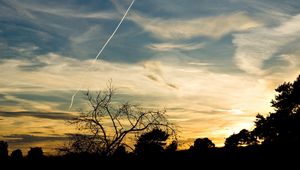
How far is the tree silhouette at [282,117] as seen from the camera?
46.3 meters

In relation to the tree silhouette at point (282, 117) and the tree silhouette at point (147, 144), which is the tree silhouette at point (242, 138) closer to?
the tree silhouette at point (282, 117)

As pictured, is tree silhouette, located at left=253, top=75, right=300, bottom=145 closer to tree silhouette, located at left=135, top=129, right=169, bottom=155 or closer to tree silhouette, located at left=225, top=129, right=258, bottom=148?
tree silhouette, located at left=225, top=129, right=258, bottom=148

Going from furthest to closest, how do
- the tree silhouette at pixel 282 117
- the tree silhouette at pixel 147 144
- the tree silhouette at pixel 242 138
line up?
the tree silhouette at pixel 242 138, the tree silhouette at pixel 282 117, the tree silhouette at pixel 147 144

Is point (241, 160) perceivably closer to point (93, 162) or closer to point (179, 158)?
point (179, 158)

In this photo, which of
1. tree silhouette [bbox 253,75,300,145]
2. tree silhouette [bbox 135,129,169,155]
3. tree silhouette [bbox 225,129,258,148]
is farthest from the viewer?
tree silhouette [bbox 225,129,258,148]

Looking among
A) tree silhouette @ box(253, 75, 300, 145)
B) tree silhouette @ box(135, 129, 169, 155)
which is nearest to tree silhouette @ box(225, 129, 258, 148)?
tree silhouette @ box(253, 75, 300, 145)

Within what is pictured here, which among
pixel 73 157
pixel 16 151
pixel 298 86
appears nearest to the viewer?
pixel 73 157

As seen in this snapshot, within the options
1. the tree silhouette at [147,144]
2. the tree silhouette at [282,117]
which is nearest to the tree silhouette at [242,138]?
the tree silhouette at [282,117]

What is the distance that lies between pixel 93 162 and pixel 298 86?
1446 inches

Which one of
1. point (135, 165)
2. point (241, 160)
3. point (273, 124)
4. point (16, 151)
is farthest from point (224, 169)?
point (273, 124)

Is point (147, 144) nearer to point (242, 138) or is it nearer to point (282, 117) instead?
point (282, 117)

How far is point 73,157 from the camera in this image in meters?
20.5

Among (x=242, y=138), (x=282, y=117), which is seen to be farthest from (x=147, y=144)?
(x=242, y=138)

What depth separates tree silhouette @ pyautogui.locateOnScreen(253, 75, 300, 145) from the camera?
4634 cm
